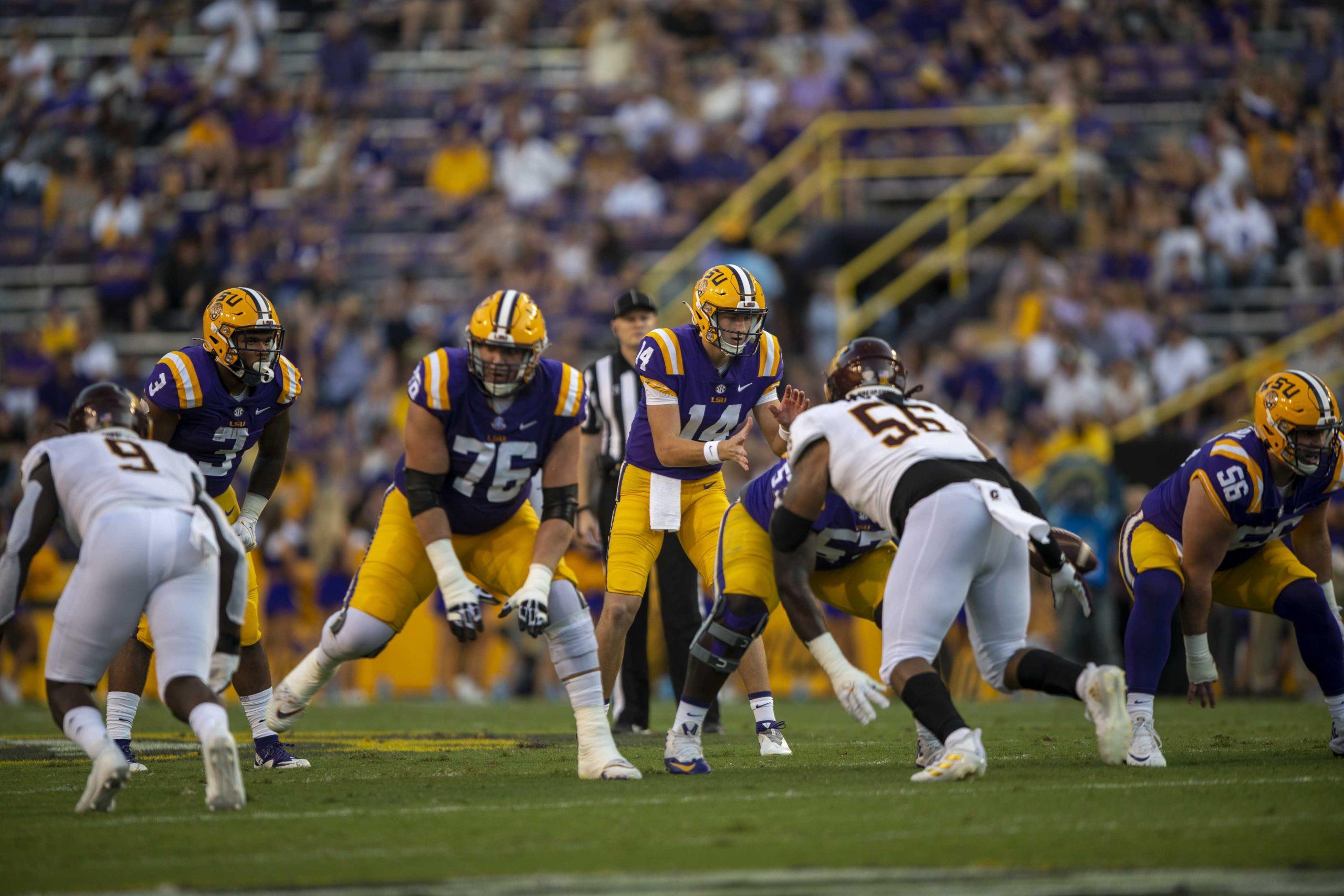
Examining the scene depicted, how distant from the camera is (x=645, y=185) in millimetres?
18312

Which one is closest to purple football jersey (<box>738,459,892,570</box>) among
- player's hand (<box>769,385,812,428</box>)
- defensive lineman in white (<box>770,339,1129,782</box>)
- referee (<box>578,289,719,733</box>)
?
defensive lineman in white (<box>770,339,1129,782</box>)

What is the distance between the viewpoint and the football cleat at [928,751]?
6.45 meters

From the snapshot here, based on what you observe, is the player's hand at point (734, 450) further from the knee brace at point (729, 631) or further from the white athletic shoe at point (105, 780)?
the white athletic shoe at point (105, 780)

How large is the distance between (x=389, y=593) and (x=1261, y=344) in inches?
439

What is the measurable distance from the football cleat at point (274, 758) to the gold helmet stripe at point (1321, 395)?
458 centimetres

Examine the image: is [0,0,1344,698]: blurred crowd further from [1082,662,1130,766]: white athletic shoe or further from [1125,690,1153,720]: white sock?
[1082,662,1130,766]: white athletic shoe

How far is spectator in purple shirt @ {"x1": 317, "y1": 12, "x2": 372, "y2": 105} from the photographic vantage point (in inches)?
795

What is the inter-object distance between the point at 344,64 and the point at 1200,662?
620 inches

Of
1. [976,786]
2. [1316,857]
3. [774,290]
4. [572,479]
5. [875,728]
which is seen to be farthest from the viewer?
[774,290]

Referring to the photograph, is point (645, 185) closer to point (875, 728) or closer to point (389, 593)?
point (875, 728)

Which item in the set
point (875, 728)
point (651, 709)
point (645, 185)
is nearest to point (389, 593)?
point (875, 728)

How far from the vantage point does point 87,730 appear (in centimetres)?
553

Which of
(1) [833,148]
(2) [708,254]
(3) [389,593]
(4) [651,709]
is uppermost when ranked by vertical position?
A: (1) [833,148]

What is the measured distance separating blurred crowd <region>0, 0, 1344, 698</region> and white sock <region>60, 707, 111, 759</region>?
29.5 feet
